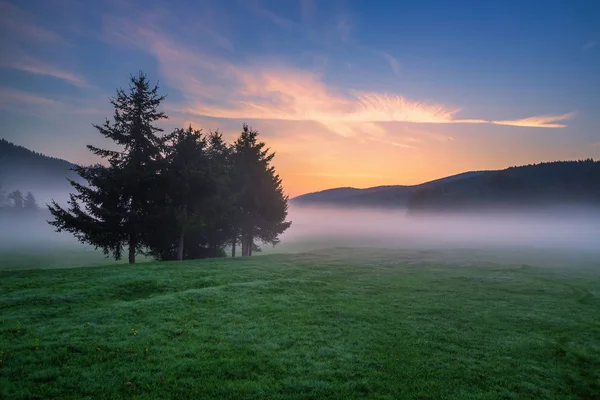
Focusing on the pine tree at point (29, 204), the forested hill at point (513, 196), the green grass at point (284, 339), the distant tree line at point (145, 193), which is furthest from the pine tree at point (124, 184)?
the pine tree at point (29, 204)

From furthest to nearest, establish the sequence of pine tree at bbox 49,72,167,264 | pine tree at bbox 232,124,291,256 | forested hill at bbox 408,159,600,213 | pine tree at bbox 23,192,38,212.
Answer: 1. pine tree at bbox 23,192,38,212
2. forested hill at bbox 408,159,600,213
3. pine tree at bbox 232,124,291,256
4. pine tree at bbox 49,72,167,264

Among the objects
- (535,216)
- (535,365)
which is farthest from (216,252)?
(535,216)

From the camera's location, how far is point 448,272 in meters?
29.8

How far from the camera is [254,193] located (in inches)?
1781

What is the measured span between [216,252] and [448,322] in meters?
35.7

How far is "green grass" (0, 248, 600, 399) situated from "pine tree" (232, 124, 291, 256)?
22.8 m

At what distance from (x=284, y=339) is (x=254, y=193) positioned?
113 feet

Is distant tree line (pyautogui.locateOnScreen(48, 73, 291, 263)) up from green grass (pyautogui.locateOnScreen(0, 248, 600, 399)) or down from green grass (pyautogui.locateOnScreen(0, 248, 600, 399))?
up

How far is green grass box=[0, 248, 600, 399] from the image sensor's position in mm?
8695

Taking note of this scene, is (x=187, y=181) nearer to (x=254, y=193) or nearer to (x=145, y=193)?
(x=145, y=193)

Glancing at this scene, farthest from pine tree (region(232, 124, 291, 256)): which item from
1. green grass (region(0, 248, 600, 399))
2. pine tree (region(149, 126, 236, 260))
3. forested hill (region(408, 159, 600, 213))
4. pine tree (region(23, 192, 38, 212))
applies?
pine tree (region(23, 192, 38, 212))

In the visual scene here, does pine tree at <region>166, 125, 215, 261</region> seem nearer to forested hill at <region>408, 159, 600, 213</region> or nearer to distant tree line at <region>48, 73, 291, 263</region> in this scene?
distant tree line at <region>48, 73, 291, 263</region>

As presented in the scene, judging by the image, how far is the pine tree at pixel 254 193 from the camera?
45031mm

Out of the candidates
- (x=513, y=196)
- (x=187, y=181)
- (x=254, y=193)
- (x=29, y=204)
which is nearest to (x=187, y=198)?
(x=187, y=181)
